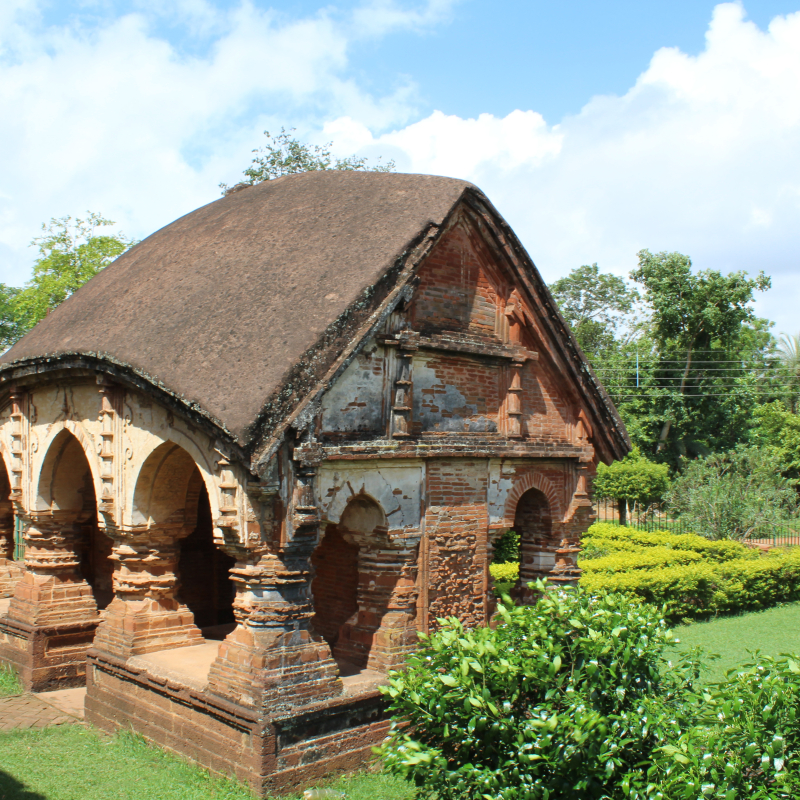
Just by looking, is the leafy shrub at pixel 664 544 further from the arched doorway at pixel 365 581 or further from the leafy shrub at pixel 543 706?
the leafy shrub at pixel 543 706

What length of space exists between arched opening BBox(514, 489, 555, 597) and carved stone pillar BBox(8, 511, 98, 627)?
502cm

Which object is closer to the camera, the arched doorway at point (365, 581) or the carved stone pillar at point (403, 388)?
the carved stone pillar at point (403, 388)

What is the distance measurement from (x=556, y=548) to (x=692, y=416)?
22361 millimetres


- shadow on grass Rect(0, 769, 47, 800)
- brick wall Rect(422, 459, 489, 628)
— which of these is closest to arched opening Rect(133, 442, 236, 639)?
shadow on grass Rect(0, 769, 47, 800)

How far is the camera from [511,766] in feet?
A: 15.7

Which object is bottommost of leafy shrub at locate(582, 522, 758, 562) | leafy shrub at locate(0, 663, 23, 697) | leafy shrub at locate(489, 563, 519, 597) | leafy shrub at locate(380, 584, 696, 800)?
leafy shrub at locate(0, 663, 23, 697)

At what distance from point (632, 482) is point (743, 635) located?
11.6 metres

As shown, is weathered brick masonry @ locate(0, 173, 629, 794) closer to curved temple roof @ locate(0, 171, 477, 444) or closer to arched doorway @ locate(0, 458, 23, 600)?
curved temple roof @ locate(0, 171, 477, 444)

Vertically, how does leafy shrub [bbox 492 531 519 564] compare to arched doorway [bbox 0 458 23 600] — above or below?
below

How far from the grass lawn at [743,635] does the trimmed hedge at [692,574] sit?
0.35 meters

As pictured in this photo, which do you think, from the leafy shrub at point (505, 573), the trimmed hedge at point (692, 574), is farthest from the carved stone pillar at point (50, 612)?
the trimmed hedge at point (692, 574)

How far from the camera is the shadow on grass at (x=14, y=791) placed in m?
6.14

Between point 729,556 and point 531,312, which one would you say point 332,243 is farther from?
point 729,556

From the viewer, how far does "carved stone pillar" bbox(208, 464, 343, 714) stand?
6.13 meters
